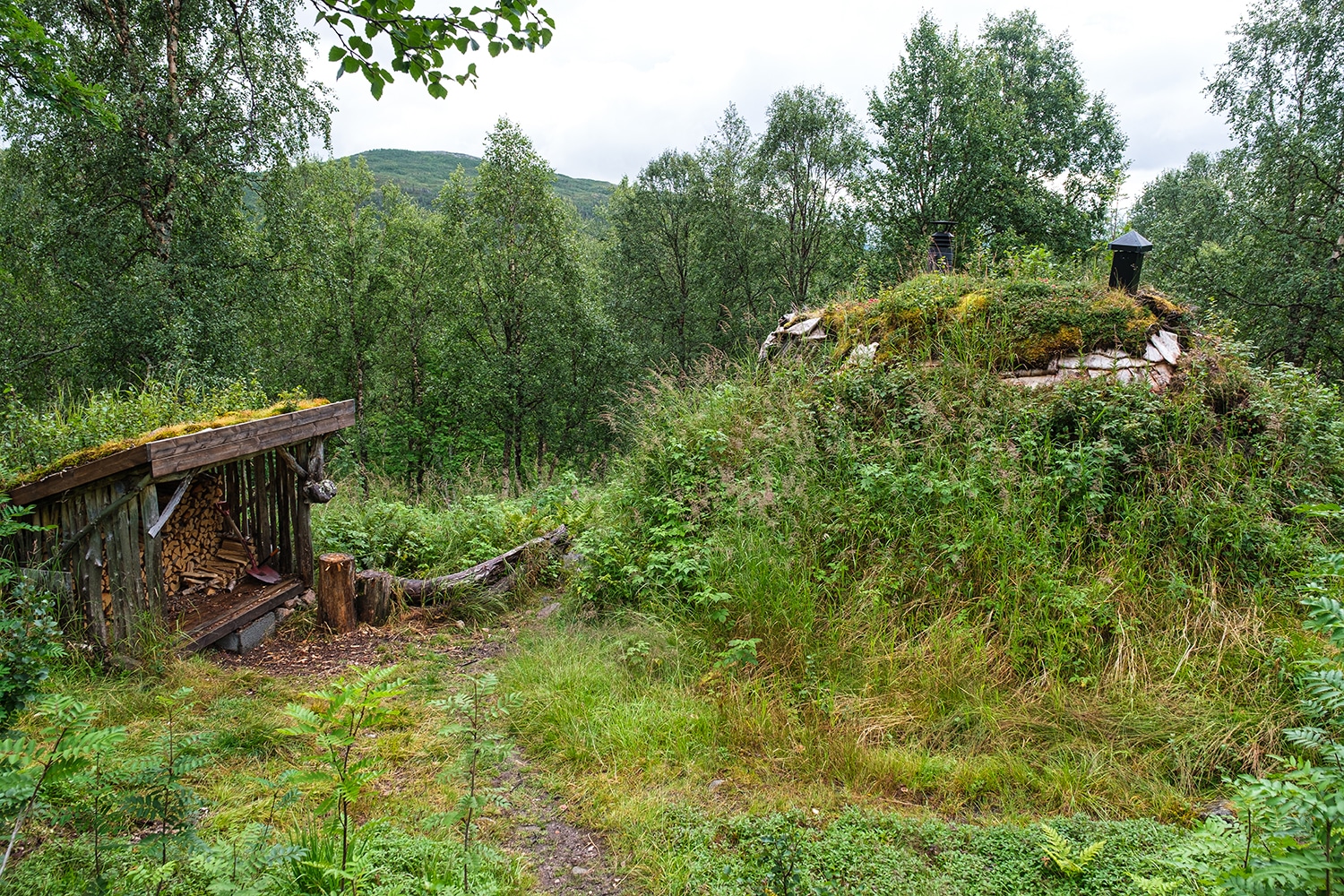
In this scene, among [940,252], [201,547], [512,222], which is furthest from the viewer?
[512,222]

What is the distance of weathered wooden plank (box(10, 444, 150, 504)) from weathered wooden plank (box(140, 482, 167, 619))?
0.28 m

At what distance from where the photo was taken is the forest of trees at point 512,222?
11750 mm

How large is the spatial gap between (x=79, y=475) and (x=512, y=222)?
18223mm

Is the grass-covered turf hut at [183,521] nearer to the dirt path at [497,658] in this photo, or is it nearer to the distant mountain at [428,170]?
the dirt path at [497,658]

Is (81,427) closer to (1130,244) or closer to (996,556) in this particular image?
(996,556)

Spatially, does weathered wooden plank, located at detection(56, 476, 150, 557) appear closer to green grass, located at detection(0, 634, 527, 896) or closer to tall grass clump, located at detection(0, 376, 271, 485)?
tall grass clump, located at detection(0, 376, 271, 485)

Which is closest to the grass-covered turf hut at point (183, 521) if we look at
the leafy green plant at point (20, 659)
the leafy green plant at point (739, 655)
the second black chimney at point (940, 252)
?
the leafy green plant at point (20, 659)

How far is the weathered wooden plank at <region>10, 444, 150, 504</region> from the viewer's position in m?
4.61

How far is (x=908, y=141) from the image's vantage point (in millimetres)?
18859

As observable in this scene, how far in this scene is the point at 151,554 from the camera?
198 inches

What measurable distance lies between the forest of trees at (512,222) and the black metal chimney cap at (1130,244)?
3.91 ft

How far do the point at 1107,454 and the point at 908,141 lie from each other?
16.7 meters

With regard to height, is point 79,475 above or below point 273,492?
above

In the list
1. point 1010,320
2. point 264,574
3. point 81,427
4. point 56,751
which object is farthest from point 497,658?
point 1010,320
